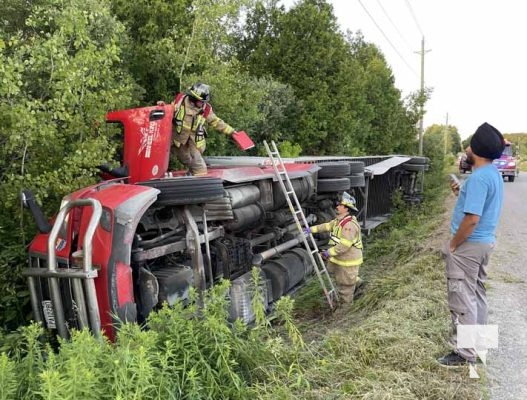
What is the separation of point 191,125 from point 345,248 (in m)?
2.28

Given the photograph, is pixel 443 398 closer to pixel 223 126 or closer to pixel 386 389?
pixel 386 389

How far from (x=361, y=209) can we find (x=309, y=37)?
23.8 feet

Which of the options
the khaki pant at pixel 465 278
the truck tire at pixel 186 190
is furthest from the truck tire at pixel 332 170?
the khaki pant at pixel 465 278

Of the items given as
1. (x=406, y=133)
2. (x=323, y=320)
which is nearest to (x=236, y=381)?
(x=323, y=320)

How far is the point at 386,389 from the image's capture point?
287 centimetres

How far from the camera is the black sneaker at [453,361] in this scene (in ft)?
10.9

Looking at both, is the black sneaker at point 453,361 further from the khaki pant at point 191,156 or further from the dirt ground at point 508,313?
the khaki pant at point 191,156

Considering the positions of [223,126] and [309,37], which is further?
[309,37]

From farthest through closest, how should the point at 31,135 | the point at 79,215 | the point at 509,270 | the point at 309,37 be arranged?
the point at 309,37 → the point at 509,270 → the point at 31,135 → the point at 79,215

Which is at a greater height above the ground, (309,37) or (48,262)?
(309,37)

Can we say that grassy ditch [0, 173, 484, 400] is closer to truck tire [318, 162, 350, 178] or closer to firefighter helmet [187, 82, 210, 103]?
firefighter helmet [187, 82, 210, 103]

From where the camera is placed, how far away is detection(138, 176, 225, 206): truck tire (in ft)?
13.8

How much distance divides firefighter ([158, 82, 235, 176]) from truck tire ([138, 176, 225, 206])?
3.01 feet

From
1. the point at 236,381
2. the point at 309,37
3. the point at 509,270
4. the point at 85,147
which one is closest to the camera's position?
the point at 236,381
